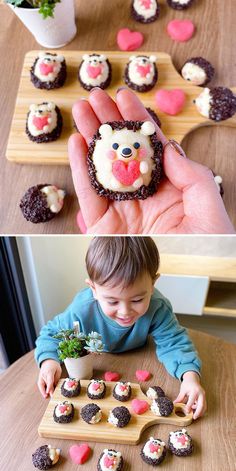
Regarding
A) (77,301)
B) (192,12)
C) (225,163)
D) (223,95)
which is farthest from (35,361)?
(192,12)

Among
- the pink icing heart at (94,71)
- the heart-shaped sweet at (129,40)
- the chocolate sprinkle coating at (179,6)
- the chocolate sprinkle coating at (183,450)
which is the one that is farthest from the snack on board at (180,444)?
the chocolate sprinkle coating at (179,6)

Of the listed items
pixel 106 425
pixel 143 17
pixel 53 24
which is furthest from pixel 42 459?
pixel 143 17

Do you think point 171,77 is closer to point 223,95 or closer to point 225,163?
point 223,95

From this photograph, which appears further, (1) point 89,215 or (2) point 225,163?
(2) point 225,163

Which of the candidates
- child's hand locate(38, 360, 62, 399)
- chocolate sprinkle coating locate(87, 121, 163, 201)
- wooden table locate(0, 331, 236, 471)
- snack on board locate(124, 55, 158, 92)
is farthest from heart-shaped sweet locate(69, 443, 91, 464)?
snack on board locate(124, 55, 158, 92)

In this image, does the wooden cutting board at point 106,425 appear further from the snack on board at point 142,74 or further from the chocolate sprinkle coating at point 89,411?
the snack on board at point 142,74

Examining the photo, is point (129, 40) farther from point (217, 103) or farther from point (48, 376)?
point (48, 376)

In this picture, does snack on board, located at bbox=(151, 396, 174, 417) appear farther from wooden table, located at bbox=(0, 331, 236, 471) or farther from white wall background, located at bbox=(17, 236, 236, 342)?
white wall background, located at bbox=(17, 236, 236, 342)
